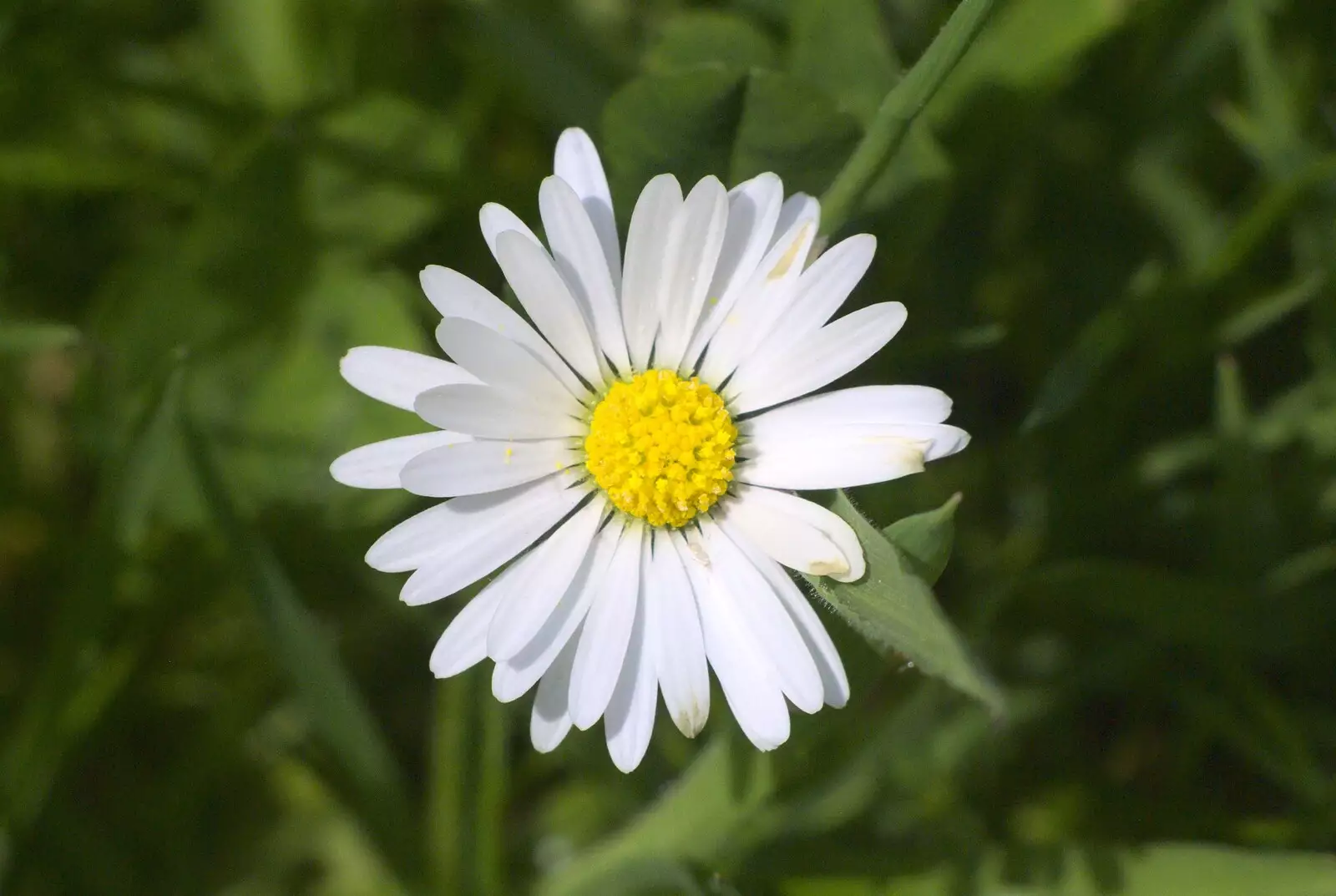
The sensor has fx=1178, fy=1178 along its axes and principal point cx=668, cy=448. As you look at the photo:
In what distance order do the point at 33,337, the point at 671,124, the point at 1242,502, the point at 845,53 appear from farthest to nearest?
the point at 1242,502 < the point at 845,53 < the point at 33,337 < the point at 671,124

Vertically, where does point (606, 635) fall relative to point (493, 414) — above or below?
below

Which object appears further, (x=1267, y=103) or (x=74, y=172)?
(x=74, y=172)

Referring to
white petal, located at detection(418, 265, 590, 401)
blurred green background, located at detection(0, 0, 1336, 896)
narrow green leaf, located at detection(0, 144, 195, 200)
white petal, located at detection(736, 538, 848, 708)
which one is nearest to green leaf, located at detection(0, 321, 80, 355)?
blurred green background, located at detection(0, 0, 1336, 896)

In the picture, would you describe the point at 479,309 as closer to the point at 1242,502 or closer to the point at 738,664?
the point at 738,664

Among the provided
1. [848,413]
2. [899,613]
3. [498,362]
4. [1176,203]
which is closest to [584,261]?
[498,362]

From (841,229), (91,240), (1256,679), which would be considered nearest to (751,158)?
(841,229)

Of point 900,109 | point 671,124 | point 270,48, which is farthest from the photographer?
point 270,48
